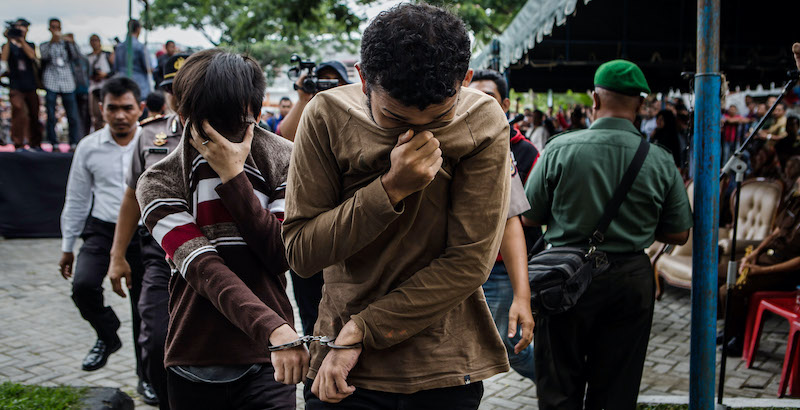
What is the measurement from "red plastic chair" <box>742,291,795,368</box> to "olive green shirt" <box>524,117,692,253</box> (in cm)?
254

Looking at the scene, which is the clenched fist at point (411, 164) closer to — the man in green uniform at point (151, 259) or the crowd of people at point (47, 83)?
the man in green uniform at point (151, 259)

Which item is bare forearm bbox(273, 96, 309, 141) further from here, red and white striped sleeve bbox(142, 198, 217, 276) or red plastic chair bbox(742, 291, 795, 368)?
red plastic chair bbox(742, 291, 795, 368)

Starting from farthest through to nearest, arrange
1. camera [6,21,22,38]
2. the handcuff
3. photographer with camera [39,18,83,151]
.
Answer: photographer with camera [39,18,83,151]
camera [6,21,22,38]
the handcuff

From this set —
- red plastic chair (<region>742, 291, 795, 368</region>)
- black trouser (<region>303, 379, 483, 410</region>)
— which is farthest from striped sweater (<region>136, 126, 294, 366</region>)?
red plastic chair (<region>742, 291, 795, 368</region>)

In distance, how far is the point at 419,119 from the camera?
1.45m

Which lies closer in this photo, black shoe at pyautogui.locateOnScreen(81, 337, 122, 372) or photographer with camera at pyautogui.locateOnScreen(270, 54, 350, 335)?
photographer with camera at pyautogui.locateOnScreen(270, 54, 350, 335)

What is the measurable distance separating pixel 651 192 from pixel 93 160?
3.45m

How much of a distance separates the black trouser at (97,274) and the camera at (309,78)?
57.3 inches

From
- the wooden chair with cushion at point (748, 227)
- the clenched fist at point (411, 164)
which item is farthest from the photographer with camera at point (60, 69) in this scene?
the clenched fist at point (411, 164)

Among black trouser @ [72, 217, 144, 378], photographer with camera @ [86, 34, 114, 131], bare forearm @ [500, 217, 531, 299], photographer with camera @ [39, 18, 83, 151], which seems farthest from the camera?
photographer with camera @ [86, 34, 114, 131]

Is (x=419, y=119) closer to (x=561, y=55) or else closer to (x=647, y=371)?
(x=647, y=371)

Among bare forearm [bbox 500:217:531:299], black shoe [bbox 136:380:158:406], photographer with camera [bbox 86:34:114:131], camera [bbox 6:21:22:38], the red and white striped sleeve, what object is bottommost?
black shoe [bbox 136:380:158:406]

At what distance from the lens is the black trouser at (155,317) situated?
2963 mm

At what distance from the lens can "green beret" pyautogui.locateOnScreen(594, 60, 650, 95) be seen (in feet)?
9.84
